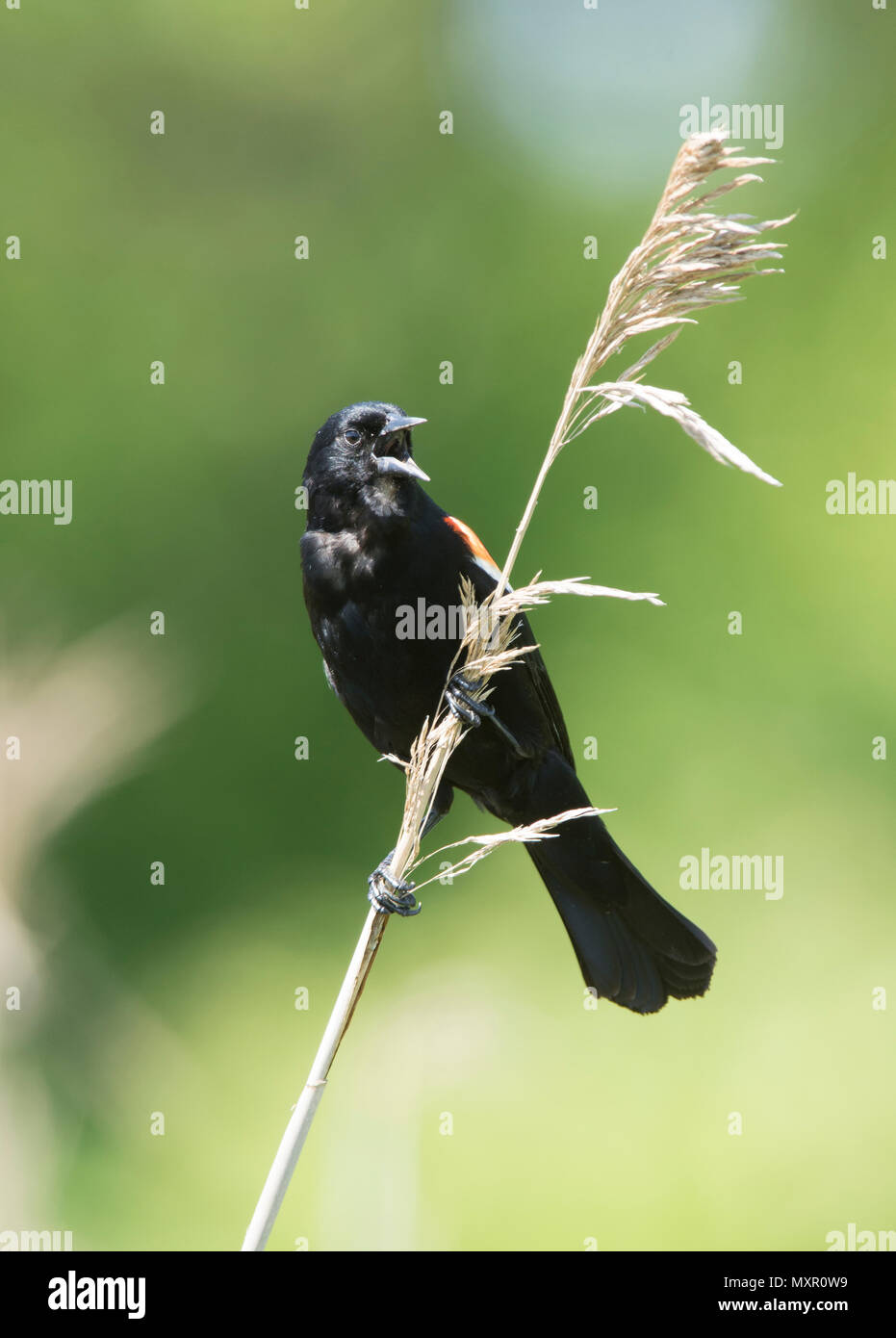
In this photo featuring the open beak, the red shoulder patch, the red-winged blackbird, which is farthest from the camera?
the red shoulder patch

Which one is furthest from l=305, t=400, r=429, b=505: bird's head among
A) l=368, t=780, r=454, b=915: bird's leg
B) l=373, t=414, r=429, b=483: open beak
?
l=368, t=780, r=454, b=915: bird's leg

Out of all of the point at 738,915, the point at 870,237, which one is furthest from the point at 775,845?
the point at 870,237

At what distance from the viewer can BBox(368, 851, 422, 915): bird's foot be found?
1.65 m

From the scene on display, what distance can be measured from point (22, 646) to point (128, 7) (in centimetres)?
513

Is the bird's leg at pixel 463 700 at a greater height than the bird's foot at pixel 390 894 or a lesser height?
greater

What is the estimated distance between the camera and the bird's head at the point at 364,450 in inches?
97.4

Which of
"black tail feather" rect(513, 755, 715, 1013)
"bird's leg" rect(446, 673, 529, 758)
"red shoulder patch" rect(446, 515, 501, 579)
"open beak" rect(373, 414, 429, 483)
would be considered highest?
"open beak" rect(373, 414, 429, 483)

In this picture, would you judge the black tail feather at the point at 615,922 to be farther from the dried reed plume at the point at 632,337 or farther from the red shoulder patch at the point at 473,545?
the dried reed plume at the point at 632,337

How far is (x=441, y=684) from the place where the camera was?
2498 mm

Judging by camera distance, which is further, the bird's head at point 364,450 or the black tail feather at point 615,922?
the black tail feather at point 615,922

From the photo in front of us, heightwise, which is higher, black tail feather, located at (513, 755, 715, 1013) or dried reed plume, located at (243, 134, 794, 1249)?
dried reed plume, located at (243, 134, 794, 1249)

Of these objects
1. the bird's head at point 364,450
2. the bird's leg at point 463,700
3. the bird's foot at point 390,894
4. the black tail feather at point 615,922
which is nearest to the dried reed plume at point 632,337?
the bird's foot at point 390,894

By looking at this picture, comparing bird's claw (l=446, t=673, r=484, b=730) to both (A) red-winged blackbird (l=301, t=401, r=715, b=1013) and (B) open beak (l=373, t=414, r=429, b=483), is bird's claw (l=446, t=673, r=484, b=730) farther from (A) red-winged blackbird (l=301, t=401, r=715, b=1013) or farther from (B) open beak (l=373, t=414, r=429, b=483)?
(B) open beak (l=373, t=414, r=429, b=483)

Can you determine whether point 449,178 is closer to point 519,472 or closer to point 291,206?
point 291,206
